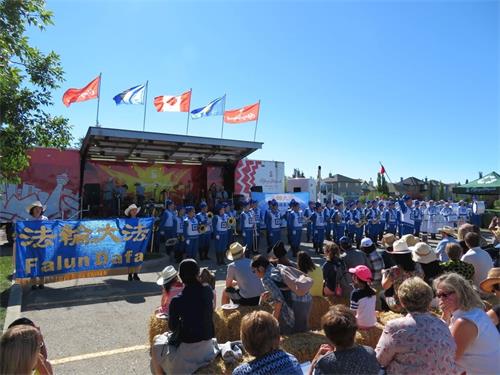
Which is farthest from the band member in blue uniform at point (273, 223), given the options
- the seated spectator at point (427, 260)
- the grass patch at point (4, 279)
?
the seated spectator at point (427, 260)

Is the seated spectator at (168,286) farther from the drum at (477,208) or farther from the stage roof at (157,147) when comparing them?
the drum at (477,208)

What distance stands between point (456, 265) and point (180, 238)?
29.4 ft

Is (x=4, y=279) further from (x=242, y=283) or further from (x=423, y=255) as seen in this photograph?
(x=423, y=255)

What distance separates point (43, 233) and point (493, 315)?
8462 mm

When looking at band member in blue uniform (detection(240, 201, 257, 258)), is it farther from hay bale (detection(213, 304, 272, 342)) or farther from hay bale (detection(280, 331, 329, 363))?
hay bale (detection(280, 331, 329, 363))

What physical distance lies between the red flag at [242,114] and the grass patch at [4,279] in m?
10.8

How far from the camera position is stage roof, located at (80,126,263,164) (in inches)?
558

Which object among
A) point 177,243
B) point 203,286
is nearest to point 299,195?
point 177,243

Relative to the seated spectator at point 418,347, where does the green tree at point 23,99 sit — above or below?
above

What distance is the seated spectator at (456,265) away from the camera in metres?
5.40

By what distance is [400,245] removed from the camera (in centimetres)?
579

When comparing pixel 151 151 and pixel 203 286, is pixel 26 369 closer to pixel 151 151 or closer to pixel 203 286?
pixel 203 286

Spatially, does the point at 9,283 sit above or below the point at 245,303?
below

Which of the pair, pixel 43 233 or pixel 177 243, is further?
pixel 177 243
